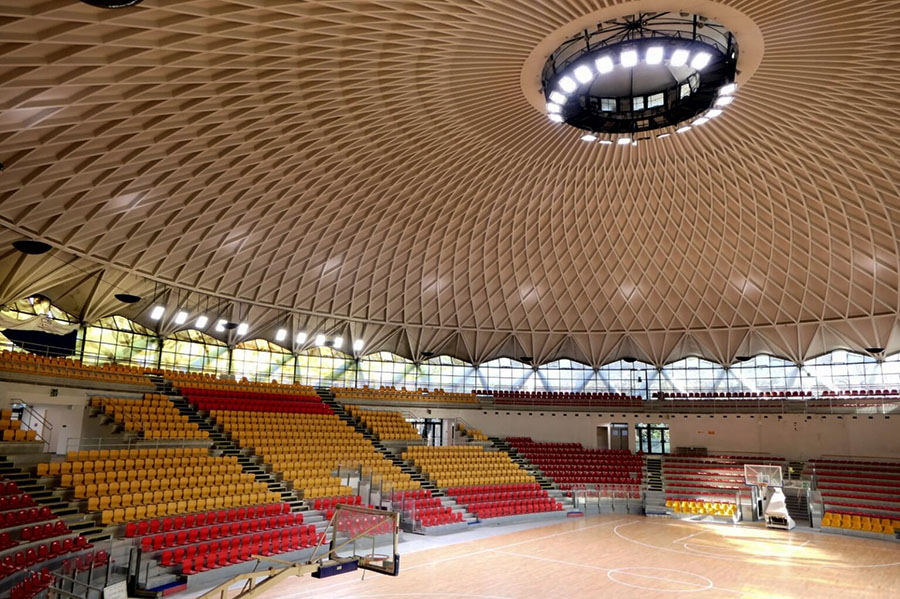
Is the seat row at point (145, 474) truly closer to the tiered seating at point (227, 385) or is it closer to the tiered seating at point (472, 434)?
the tiered seating at point (227, 385)

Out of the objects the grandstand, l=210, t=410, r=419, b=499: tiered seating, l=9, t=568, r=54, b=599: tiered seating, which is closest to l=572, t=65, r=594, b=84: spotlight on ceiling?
the grandstand

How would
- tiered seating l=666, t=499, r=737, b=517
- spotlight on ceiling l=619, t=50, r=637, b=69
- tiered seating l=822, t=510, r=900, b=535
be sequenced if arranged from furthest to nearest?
tiered seating l=666, t=499, r=737, b=517 < tiered seating l=822, t=510, r=900, b=535 < spotlight on ceiling l=619, t=50, r=637, b=69

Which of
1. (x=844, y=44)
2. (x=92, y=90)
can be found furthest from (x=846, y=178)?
(x=92, y=90)

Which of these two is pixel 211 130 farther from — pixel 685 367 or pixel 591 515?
pixel 685 367

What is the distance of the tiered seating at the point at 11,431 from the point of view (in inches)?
777

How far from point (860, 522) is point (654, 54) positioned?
23.6 meters

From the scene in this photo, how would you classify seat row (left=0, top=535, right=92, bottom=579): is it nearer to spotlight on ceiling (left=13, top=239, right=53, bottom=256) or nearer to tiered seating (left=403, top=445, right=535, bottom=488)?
spotlight on ceiling (left=13, top=239, right=53, bottom=256)

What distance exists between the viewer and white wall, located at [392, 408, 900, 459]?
3641cm

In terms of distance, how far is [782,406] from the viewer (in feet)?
127

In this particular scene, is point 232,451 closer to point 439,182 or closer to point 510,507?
point 510,507

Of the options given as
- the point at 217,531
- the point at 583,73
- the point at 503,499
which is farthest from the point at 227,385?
the point at 583,73

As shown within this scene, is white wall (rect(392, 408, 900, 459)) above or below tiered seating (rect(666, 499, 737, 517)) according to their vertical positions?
above

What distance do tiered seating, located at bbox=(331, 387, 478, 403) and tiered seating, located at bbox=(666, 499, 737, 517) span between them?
14516 mm

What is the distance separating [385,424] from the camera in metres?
36.5
